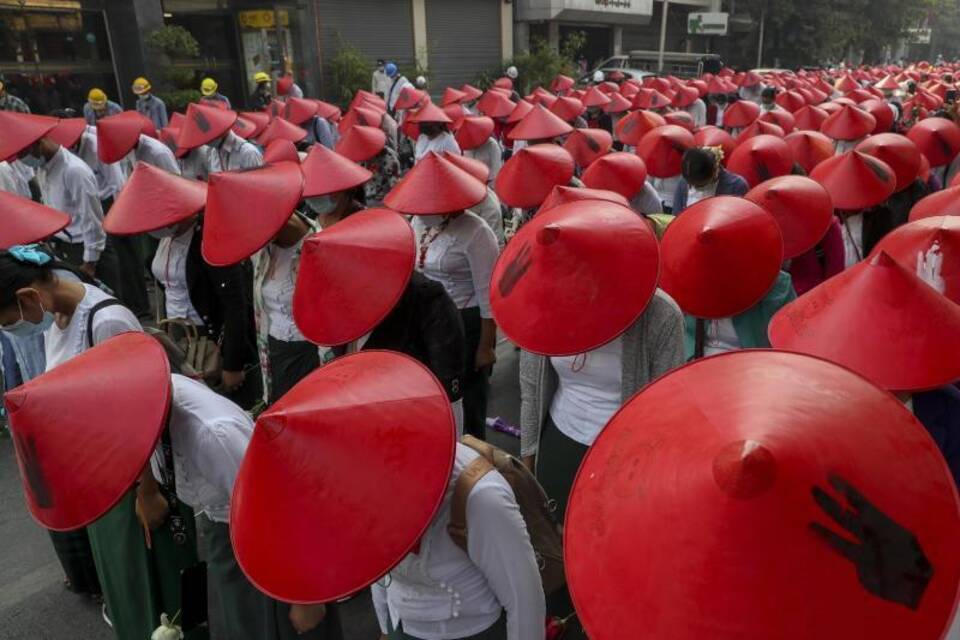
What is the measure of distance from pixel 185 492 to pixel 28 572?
88.1 inches

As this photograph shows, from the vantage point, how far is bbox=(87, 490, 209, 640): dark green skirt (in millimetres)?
2486

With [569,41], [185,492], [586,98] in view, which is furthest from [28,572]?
[569,41]

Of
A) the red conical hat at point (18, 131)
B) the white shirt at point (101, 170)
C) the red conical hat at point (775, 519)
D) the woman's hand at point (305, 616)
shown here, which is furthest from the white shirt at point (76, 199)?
the red conical hat at point (775, 519)

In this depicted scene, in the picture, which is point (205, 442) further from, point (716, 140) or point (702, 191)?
point (716, 140)

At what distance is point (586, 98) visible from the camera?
11.6 m

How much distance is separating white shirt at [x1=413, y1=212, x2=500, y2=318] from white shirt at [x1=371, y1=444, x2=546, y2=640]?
77.7 inches

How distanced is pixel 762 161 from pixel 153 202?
4.18 meters

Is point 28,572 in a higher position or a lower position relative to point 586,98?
lower

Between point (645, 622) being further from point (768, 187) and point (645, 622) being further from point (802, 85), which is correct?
point (802, 85)

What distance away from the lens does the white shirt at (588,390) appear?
8.75 ft

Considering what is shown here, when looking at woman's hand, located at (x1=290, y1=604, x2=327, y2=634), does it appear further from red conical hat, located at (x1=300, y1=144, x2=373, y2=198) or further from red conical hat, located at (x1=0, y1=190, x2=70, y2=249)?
red conical hat, located at (x1=0, y1=190, x2=70, y2=249)

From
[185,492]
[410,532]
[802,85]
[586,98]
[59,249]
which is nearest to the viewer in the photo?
[410,532]

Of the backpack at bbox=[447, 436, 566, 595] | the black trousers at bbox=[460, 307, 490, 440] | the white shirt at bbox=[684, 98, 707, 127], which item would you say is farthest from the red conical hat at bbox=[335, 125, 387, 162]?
the white shirt at bbox=[684, 98, 707, 127]

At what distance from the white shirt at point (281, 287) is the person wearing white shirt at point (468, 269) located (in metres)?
0.71
